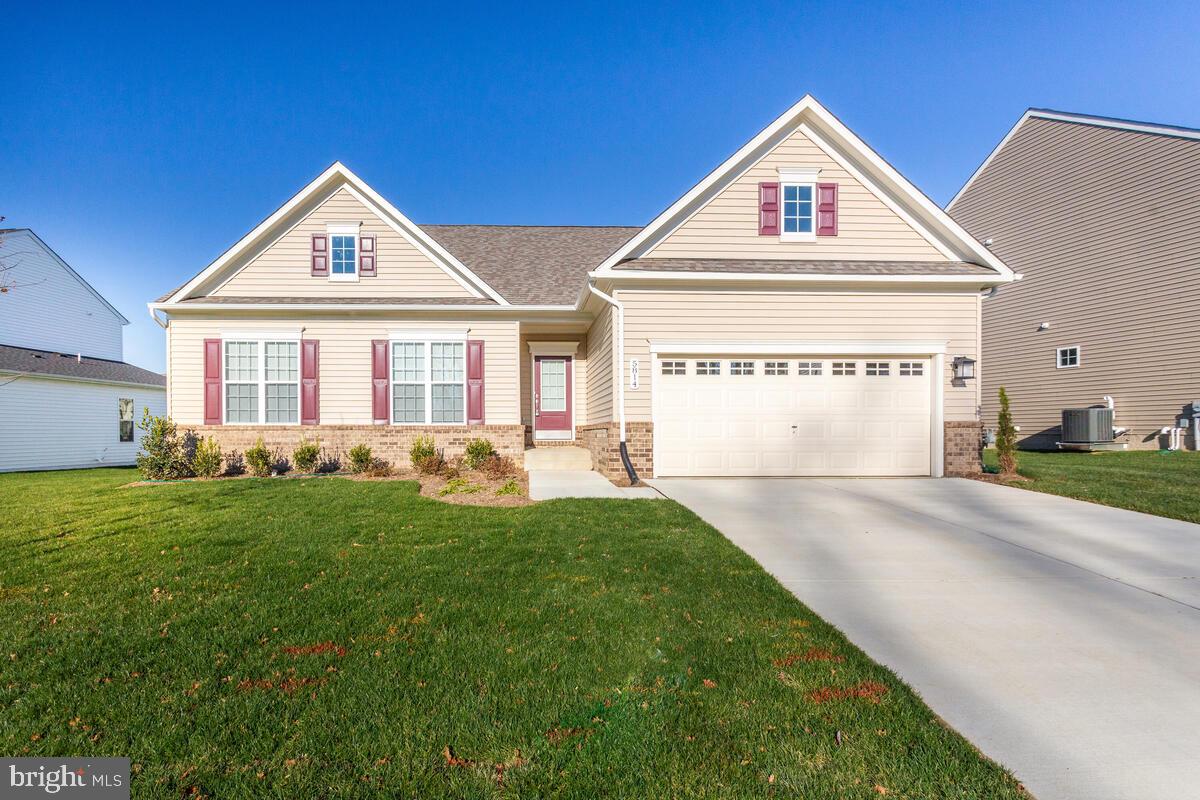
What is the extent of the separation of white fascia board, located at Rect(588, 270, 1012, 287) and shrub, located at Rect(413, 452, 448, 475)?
467 cm

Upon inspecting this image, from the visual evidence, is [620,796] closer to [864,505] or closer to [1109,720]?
[1109,720]

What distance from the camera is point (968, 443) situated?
36.7ft

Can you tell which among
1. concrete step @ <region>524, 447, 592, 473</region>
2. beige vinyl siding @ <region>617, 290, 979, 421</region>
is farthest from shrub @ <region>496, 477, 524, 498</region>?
concrete step @ <region>524, 447, 592, 473</region>

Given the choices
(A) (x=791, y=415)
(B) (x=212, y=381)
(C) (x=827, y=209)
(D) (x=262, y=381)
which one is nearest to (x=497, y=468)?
(A) (x=791, y=415)

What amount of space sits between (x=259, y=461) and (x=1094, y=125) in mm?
22983

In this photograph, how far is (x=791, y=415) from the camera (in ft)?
36.4

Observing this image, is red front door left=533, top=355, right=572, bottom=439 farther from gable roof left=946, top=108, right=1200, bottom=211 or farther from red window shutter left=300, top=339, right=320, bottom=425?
gable roof left=946, top=108, right=1200, bottom=211

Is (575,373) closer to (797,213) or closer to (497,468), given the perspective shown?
(497,468)

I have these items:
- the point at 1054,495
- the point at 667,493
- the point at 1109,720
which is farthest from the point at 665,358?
the point at 1109,720

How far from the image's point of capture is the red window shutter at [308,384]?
1267 cm

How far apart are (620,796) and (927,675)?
6.41 ft

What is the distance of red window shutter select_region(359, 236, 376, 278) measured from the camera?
13.0m

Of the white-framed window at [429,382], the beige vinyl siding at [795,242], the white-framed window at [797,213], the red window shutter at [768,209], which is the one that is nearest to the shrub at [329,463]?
the white-framed window at [429,382]

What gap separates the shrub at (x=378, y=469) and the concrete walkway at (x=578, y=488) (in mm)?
2939
